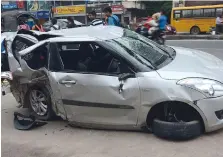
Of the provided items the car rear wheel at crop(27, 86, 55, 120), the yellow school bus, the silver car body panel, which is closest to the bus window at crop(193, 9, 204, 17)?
the yellow school bus

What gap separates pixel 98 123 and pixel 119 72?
0.80 metres

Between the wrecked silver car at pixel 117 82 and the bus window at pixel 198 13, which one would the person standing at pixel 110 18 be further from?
the bus window at pixel 198 13

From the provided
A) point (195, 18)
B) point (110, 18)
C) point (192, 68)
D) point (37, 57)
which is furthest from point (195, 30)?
point (192, 68)

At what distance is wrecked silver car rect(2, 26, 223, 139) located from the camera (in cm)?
409

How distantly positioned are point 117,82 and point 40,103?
5.39ft

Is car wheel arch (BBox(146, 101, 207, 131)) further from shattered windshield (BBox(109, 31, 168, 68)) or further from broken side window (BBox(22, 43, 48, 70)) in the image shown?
broken side window (BBox(22, 43, 48, 70))

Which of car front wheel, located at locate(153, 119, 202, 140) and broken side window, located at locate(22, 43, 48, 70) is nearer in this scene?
car front wheel, located at locate(153, 119, 202, 140)

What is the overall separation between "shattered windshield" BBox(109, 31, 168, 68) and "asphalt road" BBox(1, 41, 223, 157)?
1011 mm

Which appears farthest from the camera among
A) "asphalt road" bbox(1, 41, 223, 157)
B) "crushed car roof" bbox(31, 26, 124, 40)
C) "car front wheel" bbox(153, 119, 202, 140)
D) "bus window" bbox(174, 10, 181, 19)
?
"bus window" bbox(174, 10, 181, 19)

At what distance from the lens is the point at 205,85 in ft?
13.2

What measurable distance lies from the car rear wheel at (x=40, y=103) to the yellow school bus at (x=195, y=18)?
75.2ft

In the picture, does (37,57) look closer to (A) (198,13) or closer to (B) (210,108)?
(B) (210,108)

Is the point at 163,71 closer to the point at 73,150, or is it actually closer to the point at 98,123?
the point at 98,123

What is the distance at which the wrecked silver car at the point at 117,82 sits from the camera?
4.09 meters
